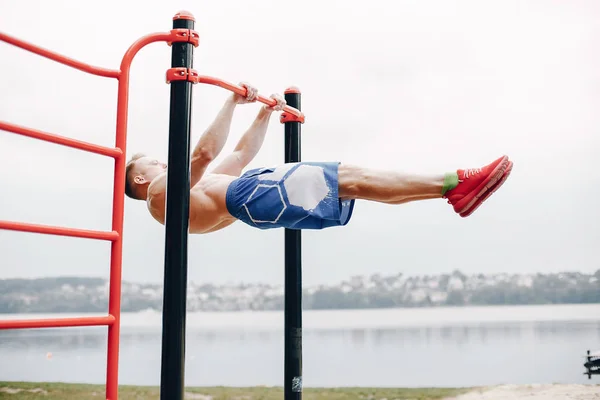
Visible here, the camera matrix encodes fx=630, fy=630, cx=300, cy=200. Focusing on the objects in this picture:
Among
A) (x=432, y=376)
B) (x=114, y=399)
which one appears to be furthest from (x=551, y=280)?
(x=114, y=399)

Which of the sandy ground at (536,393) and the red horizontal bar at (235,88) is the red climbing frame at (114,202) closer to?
the red horizontal bar at (235,88)

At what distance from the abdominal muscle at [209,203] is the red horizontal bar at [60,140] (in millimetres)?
504

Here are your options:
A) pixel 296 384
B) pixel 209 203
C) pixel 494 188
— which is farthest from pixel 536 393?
→ pixel 209 203

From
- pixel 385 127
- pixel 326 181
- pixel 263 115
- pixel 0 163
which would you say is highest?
pixel 385 127

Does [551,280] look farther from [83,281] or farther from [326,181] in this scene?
[326,181]

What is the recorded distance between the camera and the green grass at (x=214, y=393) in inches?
268

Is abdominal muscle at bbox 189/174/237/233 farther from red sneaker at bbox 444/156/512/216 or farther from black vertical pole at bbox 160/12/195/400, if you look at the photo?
red sneaker at bbox 444/156/512/216

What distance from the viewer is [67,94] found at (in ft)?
24.2

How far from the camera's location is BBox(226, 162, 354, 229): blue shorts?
2225mm

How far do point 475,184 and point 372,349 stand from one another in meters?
6.90

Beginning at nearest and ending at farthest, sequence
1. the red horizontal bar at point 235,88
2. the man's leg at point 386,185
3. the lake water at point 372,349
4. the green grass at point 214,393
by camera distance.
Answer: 1. the man's leg at point 386,185
2. the red horizontal bar at point 235,88
3. the green grass at point 214,393
4. the lake water at point 372,349

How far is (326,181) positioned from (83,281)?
735cm

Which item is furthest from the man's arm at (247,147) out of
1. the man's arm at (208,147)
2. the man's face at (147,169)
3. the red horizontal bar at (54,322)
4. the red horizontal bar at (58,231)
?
the red horizontal bar at (54,322)

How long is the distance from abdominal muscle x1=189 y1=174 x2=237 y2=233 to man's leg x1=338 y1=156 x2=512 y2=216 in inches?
18.6
